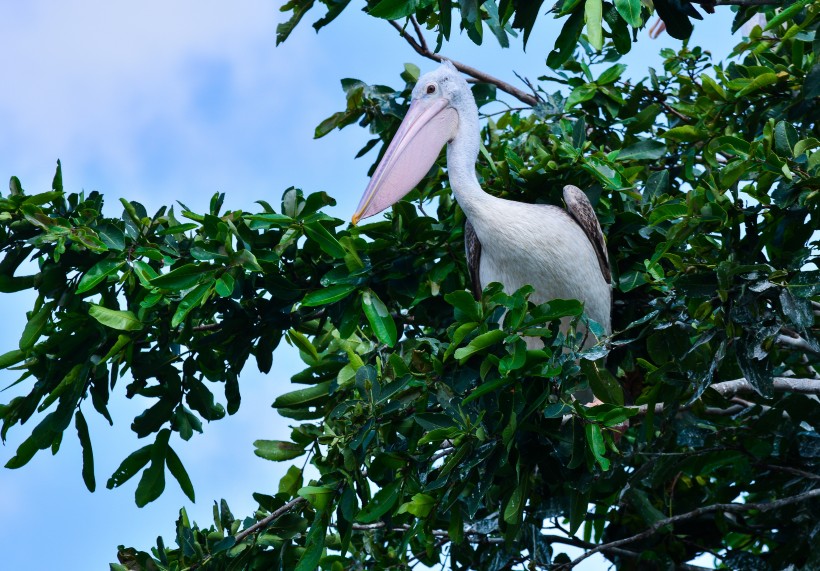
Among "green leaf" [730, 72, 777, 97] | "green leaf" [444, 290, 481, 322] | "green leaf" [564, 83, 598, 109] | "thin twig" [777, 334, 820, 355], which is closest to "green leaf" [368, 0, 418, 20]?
"green leaf" [444, 290, 481, 322]

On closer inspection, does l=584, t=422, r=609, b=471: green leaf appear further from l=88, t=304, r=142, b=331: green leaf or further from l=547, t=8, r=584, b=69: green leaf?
l=88, t=304, r=142, b=331: green leaf

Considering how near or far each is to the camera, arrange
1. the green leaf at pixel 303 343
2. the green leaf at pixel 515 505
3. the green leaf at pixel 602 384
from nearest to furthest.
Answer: the green leaf at pixel 602 384, the green leaf at pixel 515 505, the green leaf at pixel 303 343

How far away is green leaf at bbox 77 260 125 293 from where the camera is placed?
4.92m

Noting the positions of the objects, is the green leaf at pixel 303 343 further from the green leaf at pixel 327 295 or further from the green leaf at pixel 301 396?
the green leaf at pixel 327 295

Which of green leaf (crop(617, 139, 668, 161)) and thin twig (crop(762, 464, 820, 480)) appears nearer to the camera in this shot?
thin twig (crop(762, 464, 820, 480))

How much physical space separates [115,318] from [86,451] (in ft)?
2.75

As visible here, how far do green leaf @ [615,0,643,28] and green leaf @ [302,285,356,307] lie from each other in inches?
69.5

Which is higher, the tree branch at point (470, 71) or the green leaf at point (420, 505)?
the tree branch at point (470, 71)

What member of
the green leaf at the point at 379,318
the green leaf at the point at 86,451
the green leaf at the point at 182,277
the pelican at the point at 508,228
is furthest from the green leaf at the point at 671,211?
Result: the green leaf at the point at 86,451

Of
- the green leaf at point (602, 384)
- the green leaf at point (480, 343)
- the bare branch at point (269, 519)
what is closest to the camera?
the green leaf at point (480, 343)

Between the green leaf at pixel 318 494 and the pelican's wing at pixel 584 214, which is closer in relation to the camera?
the green leaf at pixel 318 494

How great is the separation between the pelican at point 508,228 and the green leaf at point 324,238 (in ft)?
1.93

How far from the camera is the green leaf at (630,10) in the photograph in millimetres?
4289

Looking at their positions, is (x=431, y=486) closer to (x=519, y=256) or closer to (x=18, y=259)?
(x=519, y=256)
